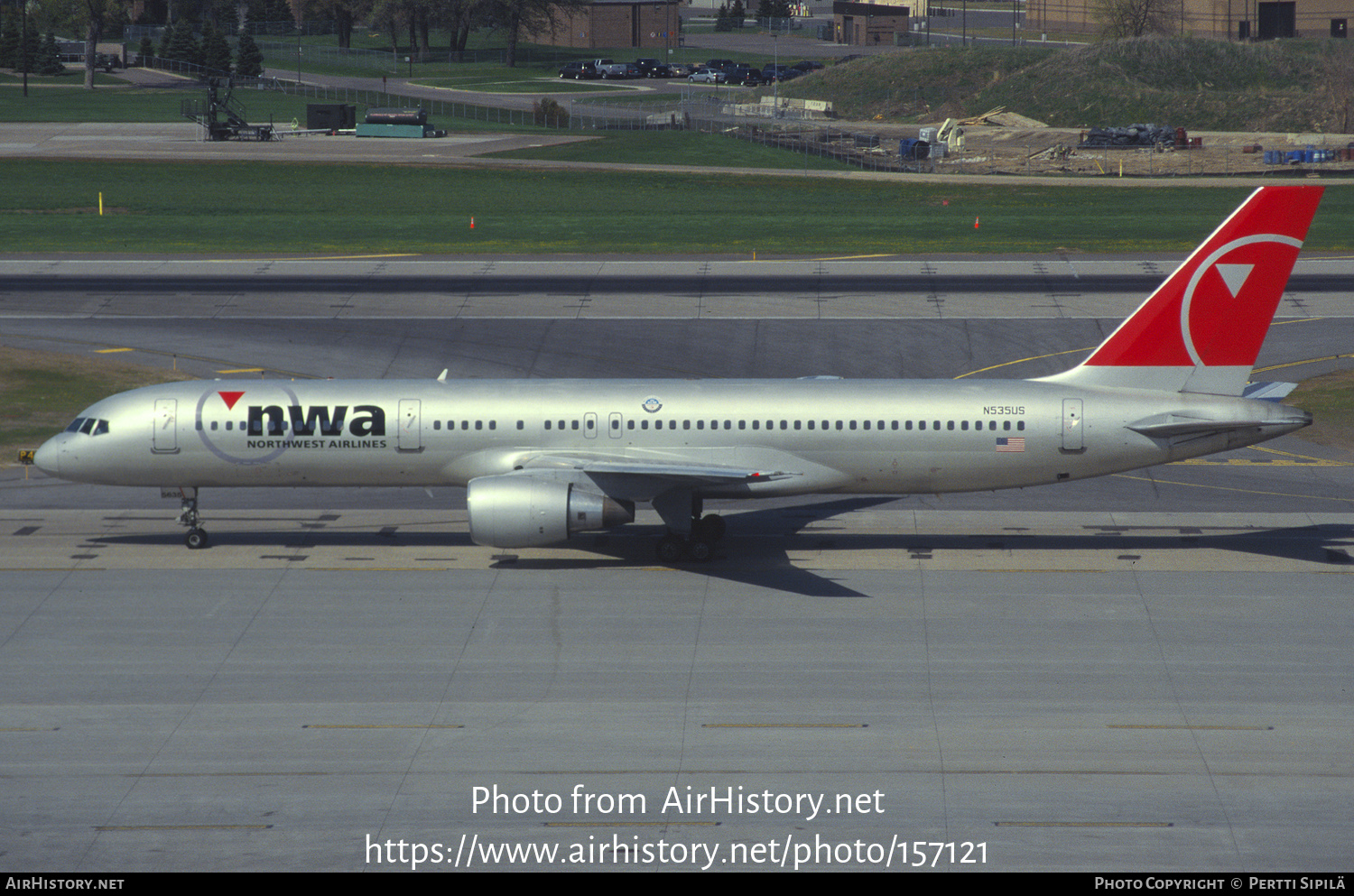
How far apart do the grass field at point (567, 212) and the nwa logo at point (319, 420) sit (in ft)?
143

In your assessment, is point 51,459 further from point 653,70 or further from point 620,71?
point 653,70

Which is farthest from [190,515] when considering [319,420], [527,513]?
[527,513]

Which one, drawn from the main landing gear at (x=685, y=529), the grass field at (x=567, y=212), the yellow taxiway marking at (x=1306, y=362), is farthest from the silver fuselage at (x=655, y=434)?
the grass field at (x=567, y=212)

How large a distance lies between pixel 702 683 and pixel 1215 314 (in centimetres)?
1715

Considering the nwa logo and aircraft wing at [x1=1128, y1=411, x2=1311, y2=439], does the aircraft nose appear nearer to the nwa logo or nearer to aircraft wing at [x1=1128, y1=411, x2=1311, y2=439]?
the nwa logo

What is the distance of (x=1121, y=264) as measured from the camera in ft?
235

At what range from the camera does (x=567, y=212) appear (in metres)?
91.8

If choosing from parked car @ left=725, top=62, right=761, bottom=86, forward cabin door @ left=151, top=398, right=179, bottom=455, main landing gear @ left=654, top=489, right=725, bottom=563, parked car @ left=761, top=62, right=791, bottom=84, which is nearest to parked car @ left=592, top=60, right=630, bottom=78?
parked car @ left=725, top=62, right=761, bottom=86

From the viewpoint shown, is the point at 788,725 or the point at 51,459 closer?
the point at 788,725

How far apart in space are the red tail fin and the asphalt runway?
4.83 meters

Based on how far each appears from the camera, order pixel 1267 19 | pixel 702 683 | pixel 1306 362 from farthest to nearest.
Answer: pixel 1267 19 < pixel 1306 362 < pixel 702 683

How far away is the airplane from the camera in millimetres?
34094

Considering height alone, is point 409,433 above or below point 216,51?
below

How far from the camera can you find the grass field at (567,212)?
260ft
